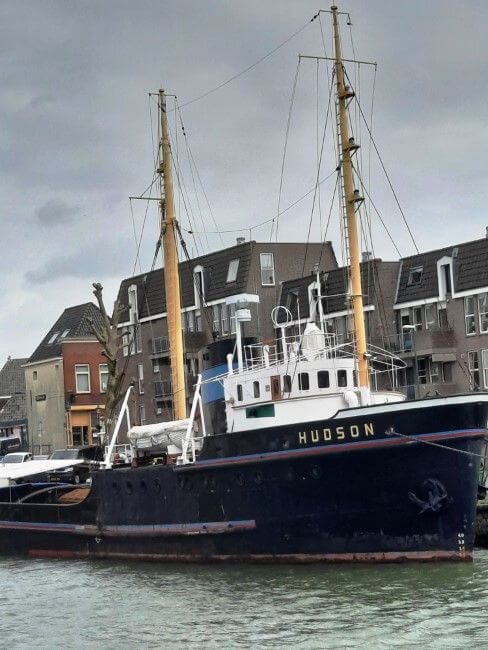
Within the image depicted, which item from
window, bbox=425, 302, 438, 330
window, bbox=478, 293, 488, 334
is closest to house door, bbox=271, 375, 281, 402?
window, bbox=478, 293, 488, 334

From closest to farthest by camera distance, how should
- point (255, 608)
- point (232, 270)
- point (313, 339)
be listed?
1. point (255, 608)
2. point (313, 339)
3. point (232, 270)

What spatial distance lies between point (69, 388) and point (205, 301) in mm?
14055

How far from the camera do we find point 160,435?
35.6 meters

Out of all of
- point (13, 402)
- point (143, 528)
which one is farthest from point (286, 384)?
point (13, 402)

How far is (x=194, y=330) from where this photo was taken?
75.7 m

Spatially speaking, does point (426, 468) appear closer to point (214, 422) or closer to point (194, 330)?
point (214, 422)

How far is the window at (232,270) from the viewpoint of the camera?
7269cm

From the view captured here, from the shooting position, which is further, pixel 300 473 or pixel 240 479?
pixel 240 479

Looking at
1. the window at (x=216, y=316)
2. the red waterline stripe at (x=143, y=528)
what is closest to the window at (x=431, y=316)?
the window at (x=216, y=316)

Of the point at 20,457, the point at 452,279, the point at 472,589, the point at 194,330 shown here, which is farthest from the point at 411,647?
the point at 194,330

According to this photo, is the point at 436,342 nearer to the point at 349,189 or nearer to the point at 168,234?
the point at 168,234

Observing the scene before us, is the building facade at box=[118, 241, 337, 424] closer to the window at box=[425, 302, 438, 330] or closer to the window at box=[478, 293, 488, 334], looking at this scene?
the window at box=[425, 302, 438, 330]

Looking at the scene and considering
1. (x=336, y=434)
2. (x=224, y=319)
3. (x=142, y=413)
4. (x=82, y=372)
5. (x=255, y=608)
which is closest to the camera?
(x=255, y=608)

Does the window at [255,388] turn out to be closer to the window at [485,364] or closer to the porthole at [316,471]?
the porthole at [316,471]
